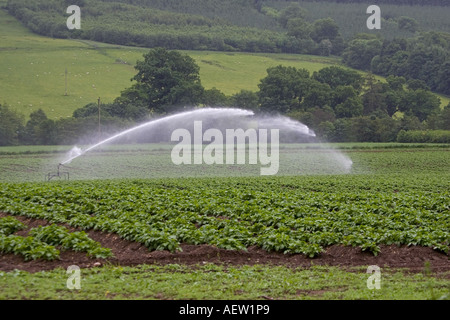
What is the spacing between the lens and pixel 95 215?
22.8 meters

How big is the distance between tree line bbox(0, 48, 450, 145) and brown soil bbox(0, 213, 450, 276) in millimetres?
67256

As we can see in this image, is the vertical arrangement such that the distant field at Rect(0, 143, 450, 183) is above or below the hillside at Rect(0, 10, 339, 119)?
below

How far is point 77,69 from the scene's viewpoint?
13562cm

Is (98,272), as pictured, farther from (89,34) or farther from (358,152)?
(89,34)

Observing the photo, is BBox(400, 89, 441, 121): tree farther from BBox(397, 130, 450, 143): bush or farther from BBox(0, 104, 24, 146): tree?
BBox(0, 104, 24, 146): tree

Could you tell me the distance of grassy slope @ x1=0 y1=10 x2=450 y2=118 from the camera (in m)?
118

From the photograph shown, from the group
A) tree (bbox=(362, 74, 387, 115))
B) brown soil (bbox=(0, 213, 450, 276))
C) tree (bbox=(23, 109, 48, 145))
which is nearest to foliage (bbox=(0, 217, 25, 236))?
brown soil (bbox=(0, 213, 450, 276))

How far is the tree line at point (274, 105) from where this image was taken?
87188mm

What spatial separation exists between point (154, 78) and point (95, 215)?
89.2 metres

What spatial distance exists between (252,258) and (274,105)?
9633cm

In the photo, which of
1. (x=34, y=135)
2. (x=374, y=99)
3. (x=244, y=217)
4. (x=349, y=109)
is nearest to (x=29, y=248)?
(x=244, y=217)
